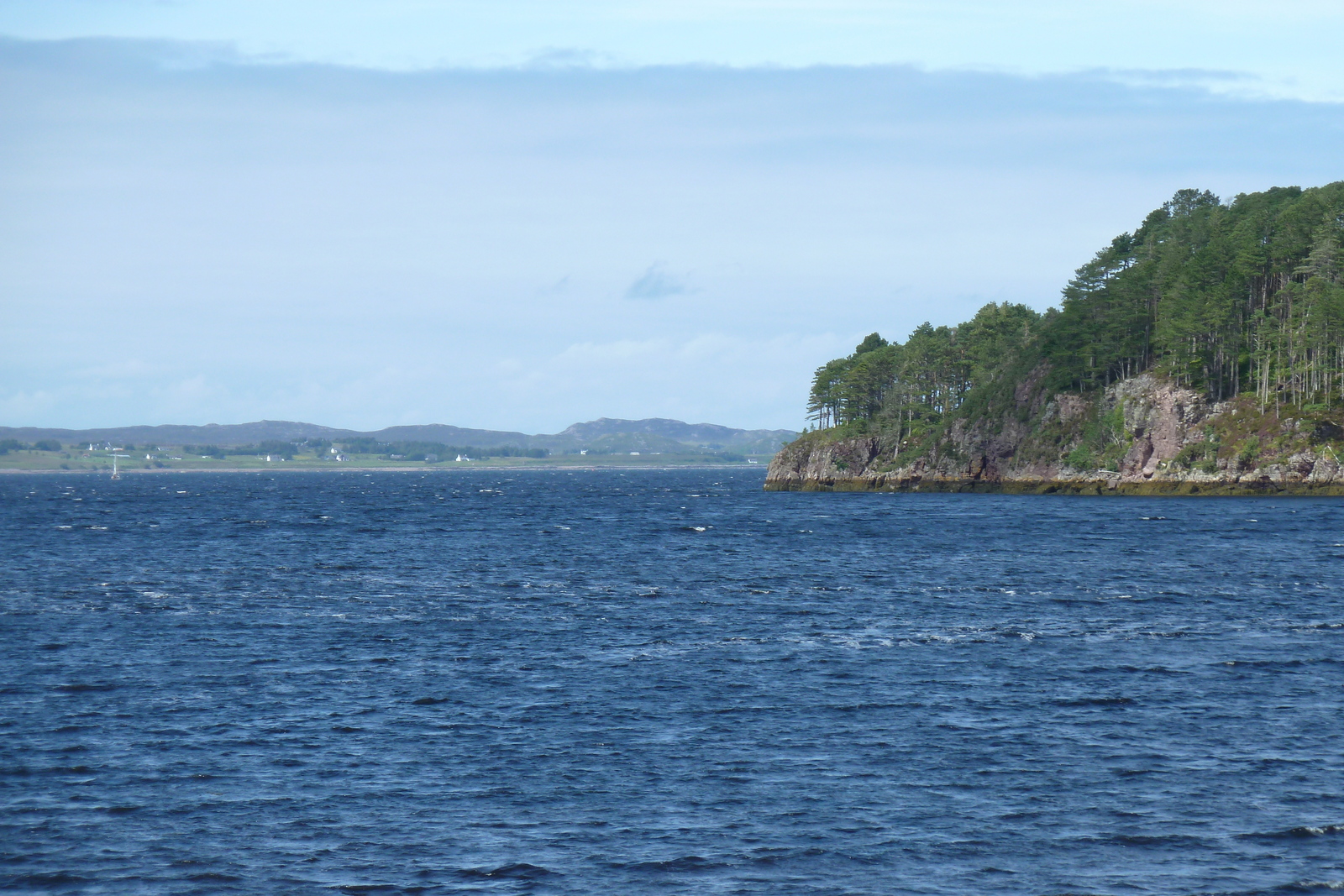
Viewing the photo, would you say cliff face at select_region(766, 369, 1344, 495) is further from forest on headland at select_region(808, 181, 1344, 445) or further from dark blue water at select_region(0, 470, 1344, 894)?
dark blue water at select_region(0, 470, 1344, 894)

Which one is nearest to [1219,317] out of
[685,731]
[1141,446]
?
[1141,446]

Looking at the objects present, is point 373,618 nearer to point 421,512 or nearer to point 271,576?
point 271,576

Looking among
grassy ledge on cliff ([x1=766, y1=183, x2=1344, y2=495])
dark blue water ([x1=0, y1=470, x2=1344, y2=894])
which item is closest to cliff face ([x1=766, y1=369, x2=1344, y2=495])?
grassy ledge on cliff ([x1=766, y1=183, x2=1344, y2=495])

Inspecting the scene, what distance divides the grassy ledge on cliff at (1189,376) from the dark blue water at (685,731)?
7669cm

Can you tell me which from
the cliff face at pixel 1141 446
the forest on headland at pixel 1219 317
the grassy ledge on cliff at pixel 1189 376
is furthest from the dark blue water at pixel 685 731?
the forest on headland at pixel 1219 317

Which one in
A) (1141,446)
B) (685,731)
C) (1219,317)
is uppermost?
(1219,317)

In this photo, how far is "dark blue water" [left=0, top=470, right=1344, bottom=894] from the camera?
2580 cm

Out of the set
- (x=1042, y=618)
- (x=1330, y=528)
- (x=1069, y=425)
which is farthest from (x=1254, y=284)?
(x=1042, y=618)

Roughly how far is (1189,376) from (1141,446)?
1204 centimetres

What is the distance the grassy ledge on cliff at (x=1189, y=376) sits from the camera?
149 metres

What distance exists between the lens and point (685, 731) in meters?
36.9

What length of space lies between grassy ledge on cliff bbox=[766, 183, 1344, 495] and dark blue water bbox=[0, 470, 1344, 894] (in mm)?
76685

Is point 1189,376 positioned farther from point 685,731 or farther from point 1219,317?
point 685,731

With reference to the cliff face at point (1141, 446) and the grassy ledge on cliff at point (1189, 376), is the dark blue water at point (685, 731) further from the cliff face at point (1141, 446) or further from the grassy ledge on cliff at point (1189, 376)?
the grassy ledge on cliff at point (1189, 376)
